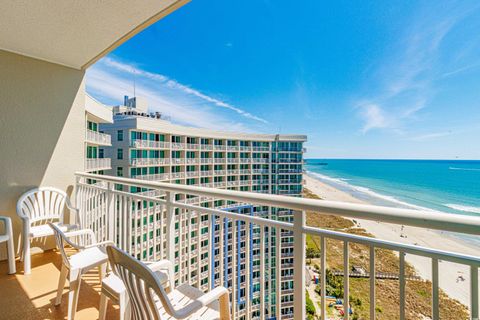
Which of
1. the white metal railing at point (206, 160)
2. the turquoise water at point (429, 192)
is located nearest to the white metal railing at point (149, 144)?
the white metal railing at point (206, 160)

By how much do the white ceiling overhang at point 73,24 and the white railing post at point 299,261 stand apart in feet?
6.39

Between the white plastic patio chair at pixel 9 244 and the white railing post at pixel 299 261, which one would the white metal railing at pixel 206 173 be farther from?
the white railing post at pixel 299 261

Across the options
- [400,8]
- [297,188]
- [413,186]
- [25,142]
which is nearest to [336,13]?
[400,8]

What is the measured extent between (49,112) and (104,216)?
1.65m

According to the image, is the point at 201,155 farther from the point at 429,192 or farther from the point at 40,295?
the point at 429,192

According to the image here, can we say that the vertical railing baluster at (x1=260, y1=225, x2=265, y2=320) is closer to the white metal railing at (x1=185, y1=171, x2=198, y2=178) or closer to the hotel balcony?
the hotel balcony

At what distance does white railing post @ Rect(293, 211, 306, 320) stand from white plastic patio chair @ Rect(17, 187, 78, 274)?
272 cm

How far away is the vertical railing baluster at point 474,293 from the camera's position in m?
0.78

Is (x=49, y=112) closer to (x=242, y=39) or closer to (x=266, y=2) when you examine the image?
(x=266, y=2)

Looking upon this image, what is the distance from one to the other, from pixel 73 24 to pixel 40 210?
7.51ft

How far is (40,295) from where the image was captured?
2.18 metres

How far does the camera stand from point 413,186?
28.2m

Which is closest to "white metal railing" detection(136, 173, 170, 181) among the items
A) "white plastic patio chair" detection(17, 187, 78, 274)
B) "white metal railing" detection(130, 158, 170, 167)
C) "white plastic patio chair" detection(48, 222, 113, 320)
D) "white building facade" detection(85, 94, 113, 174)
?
"white metal railing" detection(130, 158, 170, 167)

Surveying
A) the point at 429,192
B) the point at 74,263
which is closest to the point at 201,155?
the point at 74,263
